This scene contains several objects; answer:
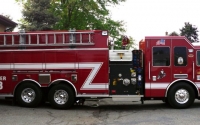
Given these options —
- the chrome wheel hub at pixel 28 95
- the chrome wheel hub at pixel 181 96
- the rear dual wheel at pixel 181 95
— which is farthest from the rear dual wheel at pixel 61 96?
the chrome wheel hub at pixel 181 96

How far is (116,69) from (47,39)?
112 inches

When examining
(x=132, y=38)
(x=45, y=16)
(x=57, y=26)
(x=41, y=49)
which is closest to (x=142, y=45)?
(x=41, y=49)

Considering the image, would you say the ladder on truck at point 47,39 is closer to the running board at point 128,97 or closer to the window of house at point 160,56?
the running board at point 128,97

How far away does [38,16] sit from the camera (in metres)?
22.7

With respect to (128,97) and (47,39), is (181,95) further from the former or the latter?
(47,39)

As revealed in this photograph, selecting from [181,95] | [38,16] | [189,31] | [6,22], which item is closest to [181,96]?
[181,95]

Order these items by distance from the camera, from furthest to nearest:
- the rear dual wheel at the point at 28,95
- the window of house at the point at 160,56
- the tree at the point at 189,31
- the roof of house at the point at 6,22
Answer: the tree at the point at 189,31 → the roof of house at the point at 6,22 → the rear dual wheel at the point at 28,95 → the window of house at the point at 160,56

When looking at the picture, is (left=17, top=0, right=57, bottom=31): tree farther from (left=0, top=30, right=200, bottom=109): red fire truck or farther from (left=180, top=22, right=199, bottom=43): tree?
(left=180, top=22, right=199, bottom=43): tree

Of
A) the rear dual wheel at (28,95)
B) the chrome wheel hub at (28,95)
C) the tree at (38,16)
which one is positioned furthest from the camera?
the tree at (38,16)

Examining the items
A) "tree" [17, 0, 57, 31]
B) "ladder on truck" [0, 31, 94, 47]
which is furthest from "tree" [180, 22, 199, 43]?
"ladder on truck" [0, 31, 94, 47]

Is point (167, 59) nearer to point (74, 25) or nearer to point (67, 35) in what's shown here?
point (67, 35)

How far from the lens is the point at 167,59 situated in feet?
36.3

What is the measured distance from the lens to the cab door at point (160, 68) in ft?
36.2

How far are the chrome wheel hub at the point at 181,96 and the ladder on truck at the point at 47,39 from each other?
3683 mm
